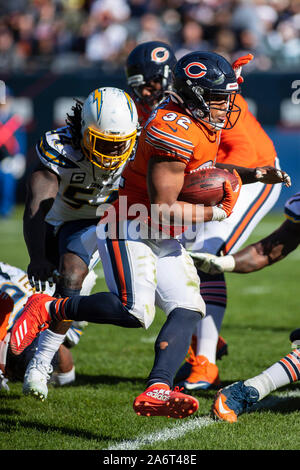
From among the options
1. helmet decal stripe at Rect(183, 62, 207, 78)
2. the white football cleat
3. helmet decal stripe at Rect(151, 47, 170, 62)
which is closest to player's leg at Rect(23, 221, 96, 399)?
the white football cleat

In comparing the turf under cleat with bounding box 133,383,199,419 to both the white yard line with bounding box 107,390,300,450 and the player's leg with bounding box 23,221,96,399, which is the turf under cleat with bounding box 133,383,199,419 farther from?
the player's leg with bounding box 23,221,96,399

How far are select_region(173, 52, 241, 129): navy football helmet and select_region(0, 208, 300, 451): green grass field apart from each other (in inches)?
54.3

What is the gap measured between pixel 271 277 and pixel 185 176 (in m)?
4.62

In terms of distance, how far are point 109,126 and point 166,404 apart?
1.36 meters

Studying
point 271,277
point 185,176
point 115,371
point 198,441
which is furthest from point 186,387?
point 271,277

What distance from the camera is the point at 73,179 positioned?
3.92m

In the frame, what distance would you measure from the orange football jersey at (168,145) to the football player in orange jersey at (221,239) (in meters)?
0.72

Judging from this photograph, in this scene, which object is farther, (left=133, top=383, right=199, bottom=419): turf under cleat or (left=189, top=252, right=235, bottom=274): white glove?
(left=189, top=252, right=235, bottom=274): white glove

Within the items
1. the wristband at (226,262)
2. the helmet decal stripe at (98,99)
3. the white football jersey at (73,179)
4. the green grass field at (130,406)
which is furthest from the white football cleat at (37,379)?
the helmet decal stripe at (98,99)

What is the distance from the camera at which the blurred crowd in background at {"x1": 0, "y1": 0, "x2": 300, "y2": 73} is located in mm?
12070

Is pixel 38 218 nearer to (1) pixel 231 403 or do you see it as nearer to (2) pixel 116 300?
(2) pixel 116 300

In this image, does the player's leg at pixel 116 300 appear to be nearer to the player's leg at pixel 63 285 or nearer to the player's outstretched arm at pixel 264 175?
the player's leg at pixel 63 285

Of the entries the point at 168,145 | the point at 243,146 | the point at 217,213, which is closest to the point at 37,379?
the point at 217,213

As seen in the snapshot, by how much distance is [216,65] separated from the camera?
332 cm
